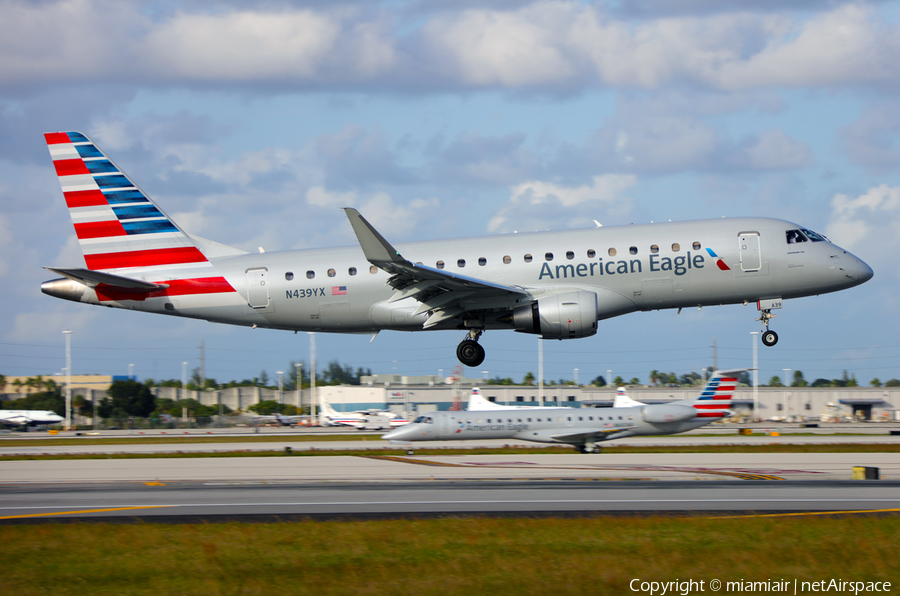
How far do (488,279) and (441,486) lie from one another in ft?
24.4

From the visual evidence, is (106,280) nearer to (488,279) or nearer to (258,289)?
(258,289)

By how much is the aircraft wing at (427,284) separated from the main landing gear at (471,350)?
1193mm

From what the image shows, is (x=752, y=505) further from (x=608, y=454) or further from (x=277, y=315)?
(x=608, y=454)

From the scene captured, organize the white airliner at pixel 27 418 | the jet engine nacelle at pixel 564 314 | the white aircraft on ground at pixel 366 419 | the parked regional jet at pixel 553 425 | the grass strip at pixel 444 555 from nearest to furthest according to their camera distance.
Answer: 1. the grass strip at pixel 444 555
2. the jet engine nacelle at pixel 564 314
3. the parked regional jet at pixel 553 425
4. the white aircraft on ground at pixel 366 419
5. the white airliner at pixel 27 418

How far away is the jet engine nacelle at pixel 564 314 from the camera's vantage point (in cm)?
2941

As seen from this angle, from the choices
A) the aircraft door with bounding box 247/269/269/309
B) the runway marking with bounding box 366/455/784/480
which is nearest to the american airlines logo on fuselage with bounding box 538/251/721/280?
the runway marking with bounding box 366/455/784/480

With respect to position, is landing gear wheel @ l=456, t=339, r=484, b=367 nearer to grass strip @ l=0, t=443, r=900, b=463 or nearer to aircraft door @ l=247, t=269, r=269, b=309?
aircraft door @ l=247, t=269, r=269, b=309

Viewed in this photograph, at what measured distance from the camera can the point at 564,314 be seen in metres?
29.4

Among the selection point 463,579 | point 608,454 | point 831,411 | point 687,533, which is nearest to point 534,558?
point 463,579

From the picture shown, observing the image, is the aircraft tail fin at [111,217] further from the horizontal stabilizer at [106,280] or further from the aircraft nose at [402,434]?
the aircraft nose at [402,434]

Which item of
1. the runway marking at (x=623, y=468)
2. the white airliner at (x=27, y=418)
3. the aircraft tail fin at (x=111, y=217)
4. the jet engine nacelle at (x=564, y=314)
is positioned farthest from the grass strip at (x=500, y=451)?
the white airliner at (x=27, y=418)

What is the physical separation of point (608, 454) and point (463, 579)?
104 feet

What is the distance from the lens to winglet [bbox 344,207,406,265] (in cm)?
2644

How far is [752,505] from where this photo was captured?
23.0 m
